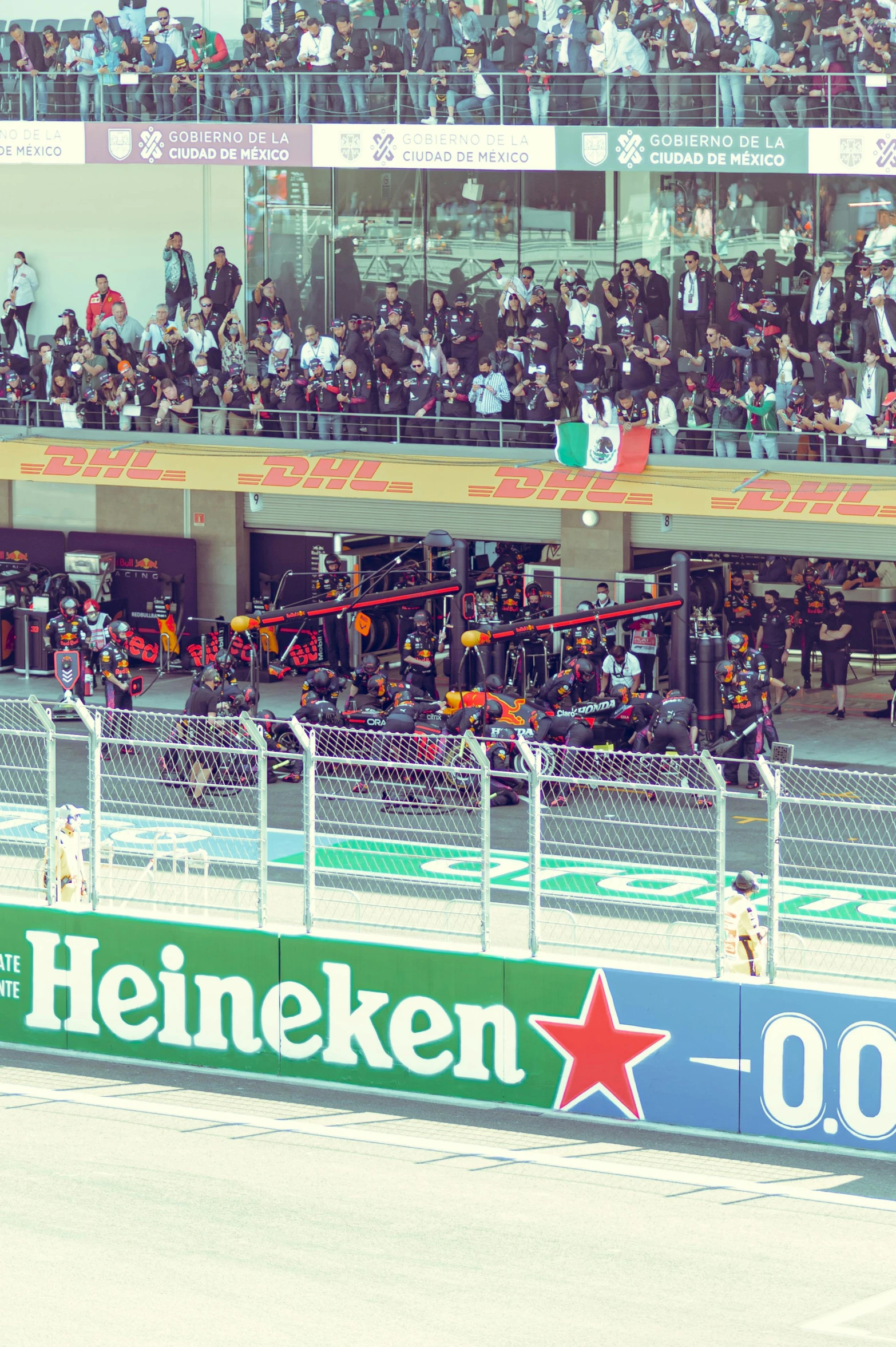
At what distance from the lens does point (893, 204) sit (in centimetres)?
2800

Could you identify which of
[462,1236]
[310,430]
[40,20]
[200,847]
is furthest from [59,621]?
[462,1236]

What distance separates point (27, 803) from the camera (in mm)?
24281

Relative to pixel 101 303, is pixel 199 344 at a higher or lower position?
lower

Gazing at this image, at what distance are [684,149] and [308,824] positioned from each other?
14.3m

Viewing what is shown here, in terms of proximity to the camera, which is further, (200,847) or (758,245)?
(758,245)

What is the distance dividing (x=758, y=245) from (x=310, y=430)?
658 centimetres

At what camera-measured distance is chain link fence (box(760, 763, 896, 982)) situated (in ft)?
41.7

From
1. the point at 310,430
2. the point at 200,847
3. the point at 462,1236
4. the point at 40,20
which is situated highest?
the point at 40,20

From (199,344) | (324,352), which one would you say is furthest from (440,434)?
(199,344)

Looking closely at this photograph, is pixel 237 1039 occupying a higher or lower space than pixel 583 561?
lower

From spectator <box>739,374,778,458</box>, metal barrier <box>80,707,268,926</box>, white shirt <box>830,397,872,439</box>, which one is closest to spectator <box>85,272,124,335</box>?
spectator <box>739,374,778,458</box>

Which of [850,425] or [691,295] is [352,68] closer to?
[691,295]

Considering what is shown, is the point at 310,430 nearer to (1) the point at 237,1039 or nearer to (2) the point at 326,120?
(2) the point at 326,120

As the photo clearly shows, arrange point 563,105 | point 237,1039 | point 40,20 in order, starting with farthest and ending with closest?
point 40,20, point 563,105, point 237,1039
